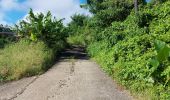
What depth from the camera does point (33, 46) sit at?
30.4 meters

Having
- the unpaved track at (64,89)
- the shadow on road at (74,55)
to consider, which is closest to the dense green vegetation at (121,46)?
the unpaved track at (64,89)

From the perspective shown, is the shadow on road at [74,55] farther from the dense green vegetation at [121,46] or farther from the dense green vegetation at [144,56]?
the dense green vegetation at [144,56]

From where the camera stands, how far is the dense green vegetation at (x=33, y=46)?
21.4 metres

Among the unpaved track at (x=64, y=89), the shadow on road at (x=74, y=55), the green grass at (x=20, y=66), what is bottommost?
the shadow on road at (x=74, y=55)

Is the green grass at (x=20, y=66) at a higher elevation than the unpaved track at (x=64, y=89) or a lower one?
higher

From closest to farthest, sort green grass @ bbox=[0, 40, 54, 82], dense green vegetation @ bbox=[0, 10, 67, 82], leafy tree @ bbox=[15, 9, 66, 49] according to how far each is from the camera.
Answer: green grass @ bbox=[0, 40, 54, 82] → dense green vegetation @ bbox=[0, 10, 67, 82] → leafy tree @ bbox=[15, 9, 66, 49]

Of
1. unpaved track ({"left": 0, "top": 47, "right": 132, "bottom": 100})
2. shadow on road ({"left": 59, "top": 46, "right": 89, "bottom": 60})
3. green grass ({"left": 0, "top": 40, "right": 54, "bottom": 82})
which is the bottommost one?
shadow on road ({"left": 59, "top": 46, "right": 89, "bottom": 60})

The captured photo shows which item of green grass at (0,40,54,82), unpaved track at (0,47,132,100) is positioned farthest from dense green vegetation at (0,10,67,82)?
unpaved track at (0,47,132,100)

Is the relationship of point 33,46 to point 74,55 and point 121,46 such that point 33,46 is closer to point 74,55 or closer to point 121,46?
point 74,55

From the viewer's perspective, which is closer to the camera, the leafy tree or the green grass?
the green grass

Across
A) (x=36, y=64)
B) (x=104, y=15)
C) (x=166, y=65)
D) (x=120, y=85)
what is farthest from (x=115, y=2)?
(x=166, y=65)

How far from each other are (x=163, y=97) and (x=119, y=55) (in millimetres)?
7775

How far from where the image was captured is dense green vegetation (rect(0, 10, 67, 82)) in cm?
2141

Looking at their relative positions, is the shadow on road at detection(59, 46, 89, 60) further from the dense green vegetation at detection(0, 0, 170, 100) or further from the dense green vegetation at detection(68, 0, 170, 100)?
the dense green vegetation at detection(68, 0, 170, 100)
